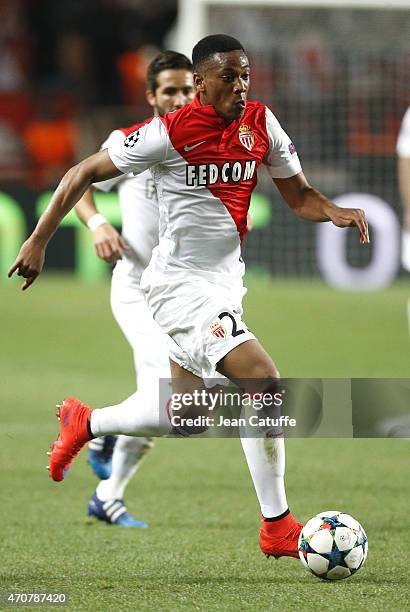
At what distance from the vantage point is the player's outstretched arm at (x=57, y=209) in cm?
460

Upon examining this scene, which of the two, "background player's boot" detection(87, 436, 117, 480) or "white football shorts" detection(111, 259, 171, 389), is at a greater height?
"white football shorts" detection(111, 259, 171, 389)

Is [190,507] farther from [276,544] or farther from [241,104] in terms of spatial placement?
[241,104]

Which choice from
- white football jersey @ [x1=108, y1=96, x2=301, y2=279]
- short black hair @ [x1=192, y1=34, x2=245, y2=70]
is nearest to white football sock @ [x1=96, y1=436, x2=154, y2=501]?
white football jersey @ [x1=108, y1=96, x2=301, y2=279]

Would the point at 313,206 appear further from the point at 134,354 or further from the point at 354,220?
the point at 134,354

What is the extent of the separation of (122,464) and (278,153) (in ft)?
6.11

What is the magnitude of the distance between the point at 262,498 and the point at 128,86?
50.7 feet

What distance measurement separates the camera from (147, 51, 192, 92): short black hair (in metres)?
6.05

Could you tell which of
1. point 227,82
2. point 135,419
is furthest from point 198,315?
point 227,82

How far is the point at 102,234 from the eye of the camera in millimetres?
5855

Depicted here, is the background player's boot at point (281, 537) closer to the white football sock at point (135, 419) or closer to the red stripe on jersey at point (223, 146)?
the white football sock at point (135, 419)

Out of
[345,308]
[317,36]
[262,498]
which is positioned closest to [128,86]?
[317,36]

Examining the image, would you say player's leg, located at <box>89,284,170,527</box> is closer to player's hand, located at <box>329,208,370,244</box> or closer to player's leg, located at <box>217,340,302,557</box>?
player's leg, located at <box>217,340,302,557</box>

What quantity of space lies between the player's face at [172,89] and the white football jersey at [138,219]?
0.35 metres

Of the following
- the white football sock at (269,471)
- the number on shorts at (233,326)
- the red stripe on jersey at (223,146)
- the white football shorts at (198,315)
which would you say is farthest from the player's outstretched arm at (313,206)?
the white football sock at (269,471)
